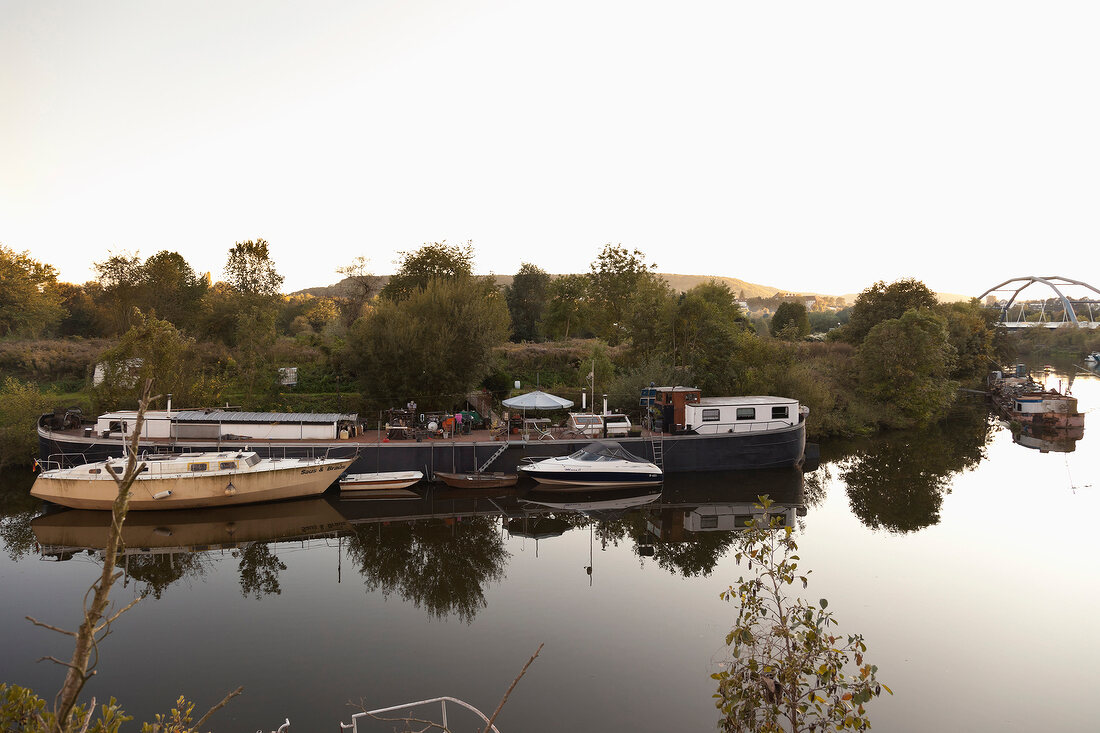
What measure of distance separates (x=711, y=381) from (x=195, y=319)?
118 ft

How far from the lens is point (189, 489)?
72.4 ft

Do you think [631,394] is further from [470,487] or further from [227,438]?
[227,438]

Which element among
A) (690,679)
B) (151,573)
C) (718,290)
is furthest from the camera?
(718,290)

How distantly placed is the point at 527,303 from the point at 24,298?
41311 mm

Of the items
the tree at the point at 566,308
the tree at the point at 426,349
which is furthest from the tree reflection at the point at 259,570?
the tree at the point at 566,308

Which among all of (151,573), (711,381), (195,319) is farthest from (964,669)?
(195,319)

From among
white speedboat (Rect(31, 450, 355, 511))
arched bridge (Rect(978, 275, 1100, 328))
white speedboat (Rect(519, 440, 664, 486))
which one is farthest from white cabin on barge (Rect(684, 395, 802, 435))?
arched bridge (Rect(978, 275, 1100, 328))

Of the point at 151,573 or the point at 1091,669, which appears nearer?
the point at 1091,669

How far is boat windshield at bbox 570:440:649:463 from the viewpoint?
26047mm

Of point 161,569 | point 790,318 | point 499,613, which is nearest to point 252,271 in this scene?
point 161,569

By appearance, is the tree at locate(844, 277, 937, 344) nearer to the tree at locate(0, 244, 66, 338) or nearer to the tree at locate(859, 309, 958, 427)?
the tree at locate(859, 309, 958, 427)

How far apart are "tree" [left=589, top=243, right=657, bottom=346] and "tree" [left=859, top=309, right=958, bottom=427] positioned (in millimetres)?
19947

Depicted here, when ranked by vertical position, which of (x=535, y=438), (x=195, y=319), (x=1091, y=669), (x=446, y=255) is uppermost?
(x=446, y=255)

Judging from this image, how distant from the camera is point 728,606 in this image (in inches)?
610
